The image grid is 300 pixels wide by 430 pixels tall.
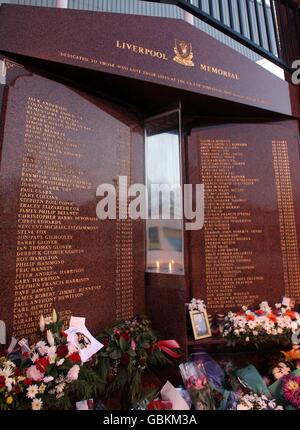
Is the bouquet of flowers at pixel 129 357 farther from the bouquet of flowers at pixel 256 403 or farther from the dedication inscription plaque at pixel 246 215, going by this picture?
the dedication inscription plaque at pixel 246 215

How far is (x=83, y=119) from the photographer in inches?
93.6

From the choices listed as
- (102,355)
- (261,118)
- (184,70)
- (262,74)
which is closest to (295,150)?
(261,118)

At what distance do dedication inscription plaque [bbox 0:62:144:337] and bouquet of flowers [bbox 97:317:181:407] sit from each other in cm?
22

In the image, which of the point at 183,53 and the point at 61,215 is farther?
the point at 183,53

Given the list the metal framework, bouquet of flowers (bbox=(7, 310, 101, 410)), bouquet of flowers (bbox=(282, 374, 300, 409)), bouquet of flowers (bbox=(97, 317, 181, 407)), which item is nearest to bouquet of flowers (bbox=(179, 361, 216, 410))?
bouquet of flowers (bbox=(97, 317, 181, 407))

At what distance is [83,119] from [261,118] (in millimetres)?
2280

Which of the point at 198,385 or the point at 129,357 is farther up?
the point at 129,357

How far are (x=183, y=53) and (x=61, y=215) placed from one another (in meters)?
2.10

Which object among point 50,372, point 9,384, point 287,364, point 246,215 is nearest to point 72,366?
point 50,372

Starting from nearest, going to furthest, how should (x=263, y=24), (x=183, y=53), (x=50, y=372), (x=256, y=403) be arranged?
(x=50, y=372) < (x=256, y=403) < (x=183, y=53) < (x=263, y=24)

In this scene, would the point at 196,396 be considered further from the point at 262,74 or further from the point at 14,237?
the point at 262,74

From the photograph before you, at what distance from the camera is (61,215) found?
2.11 metres

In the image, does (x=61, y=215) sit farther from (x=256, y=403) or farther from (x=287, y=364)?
(x=287, y=364)

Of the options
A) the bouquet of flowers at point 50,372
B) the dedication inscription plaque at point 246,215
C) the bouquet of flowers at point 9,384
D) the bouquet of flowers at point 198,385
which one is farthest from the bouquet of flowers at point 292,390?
the bouquet of flowers at point 9,384
